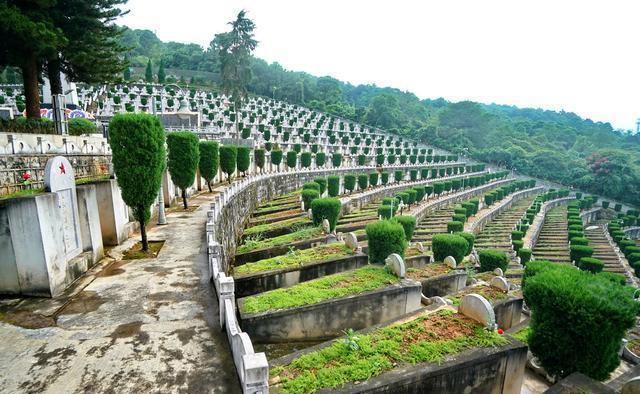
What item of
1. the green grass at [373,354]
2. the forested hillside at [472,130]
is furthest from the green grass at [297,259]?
the forested hillside at [472,130]

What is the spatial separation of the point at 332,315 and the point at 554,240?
146ft

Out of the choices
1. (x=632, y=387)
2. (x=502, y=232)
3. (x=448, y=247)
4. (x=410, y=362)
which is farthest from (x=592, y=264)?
(x=410, y=362)

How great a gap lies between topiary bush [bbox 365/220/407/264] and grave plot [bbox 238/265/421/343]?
2.12 m

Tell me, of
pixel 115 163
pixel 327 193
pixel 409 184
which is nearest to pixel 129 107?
pixel 327 193

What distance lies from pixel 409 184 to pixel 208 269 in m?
45.4

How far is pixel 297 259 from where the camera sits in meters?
13.6

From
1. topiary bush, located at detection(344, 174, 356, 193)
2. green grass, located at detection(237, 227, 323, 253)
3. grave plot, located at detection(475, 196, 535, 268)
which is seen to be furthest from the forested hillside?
green grass, located at detection(237, 227, 323, 253)

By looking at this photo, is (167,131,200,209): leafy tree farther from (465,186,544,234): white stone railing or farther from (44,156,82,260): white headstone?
(465,186,544,234): white stone railing

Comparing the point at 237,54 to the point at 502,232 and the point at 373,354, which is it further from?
the point at 373,354

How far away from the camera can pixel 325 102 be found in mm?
96250

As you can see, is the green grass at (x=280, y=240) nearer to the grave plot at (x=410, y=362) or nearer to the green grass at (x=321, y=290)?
the green grass at (x=321, y=290)

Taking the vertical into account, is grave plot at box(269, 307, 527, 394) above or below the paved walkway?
below

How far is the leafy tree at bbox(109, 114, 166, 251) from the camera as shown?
415 inches

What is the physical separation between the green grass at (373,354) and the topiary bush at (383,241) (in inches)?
188
